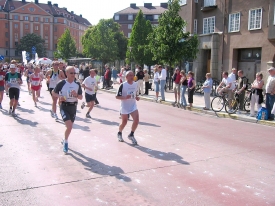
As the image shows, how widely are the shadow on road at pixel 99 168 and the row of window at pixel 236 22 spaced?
65.4 ft

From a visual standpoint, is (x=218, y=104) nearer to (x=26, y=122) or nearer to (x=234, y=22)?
(x=26, y=122)

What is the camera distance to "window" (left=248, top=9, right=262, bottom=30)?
76.5ft

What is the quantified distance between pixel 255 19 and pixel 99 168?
2083 centimetres

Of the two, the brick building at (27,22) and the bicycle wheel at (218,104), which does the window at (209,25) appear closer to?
the bicycle wheel at (218,104)

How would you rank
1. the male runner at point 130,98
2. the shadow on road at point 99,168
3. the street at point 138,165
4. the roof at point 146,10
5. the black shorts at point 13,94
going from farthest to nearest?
the roof at point 146,10
the black shorts at point 13,94
the male runner at point 130,98
the shadow on road at point 99,168
the street at point 138,165

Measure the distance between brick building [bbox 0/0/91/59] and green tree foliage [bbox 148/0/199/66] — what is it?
292 ft

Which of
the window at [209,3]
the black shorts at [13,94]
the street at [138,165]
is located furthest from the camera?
the window at [209,3]

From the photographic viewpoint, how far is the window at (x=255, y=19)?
23.3m

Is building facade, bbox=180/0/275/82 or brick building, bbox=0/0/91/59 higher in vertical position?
brick building, bbox=0/0/91/59

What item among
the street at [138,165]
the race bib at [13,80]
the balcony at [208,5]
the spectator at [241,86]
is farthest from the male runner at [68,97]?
the balcony at [208,5]

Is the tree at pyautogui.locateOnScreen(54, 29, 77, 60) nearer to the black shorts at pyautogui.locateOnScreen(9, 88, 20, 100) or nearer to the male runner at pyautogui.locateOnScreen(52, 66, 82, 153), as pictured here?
the black shorts at pyautogui.locateOnScreen(9, 88, 20, 100)

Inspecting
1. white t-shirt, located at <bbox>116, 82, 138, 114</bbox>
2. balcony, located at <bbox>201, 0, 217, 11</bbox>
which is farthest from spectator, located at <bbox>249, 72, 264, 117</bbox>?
balcony, located at <bbox>201, 0, 217, 11</bbox>

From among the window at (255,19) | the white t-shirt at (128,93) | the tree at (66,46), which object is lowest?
the white t-shirt at (128,93)

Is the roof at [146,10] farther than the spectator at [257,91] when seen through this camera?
Yes
